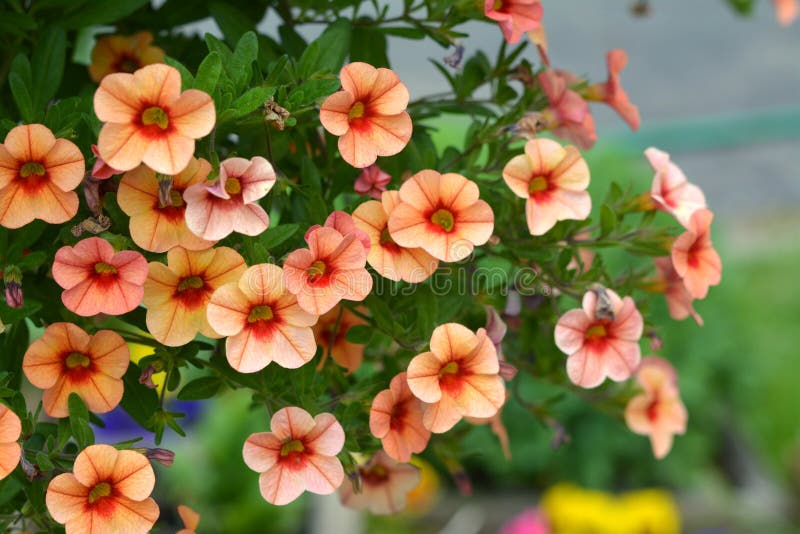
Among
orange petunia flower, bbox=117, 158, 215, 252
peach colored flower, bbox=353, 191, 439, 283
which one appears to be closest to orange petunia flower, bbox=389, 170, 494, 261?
peach colored flower, bbox=353, 191, 439, 283

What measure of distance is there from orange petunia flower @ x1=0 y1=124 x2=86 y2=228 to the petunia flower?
0.91ft

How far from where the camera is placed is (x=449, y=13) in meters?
0.76

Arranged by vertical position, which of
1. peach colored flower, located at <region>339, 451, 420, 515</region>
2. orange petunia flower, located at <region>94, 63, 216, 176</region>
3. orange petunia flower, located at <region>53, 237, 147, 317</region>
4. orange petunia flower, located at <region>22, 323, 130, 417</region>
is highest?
orange petunia flower, located at <region>94, 63, 216, 176</region>

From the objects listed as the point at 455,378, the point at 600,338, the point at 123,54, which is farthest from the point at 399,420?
the point at 123,54

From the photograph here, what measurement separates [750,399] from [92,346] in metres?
2.35

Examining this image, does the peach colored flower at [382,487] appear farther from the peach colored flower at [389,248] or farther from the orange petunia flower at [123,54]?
the orange petunia flower at [123,54]

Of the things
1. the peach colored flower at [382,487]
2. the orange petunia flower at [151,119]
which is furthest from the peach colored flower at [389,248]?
the peach colored flower at [382,487]

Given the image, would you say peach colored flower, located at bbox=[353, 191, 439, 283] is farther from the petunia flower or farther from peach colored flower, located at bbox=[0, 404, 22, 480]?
peach colored flower, located at bbox=[0, 404, 22, 480]

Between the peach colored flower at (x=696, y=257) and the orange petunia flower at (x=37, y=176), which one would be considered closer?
the orange petunia flower at (x=37, y=176)

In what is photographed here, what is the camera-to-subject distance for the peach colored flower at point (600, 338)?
2.24ft

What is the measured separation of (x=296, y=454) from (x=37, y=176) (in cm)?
23

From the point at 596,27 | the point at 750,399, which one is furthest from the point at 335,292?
the point at 596,27

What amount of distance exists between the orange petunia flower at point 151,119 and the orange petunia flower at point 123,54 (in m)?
0.25

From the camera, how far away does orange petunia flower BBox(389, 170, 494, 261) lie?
63cm
